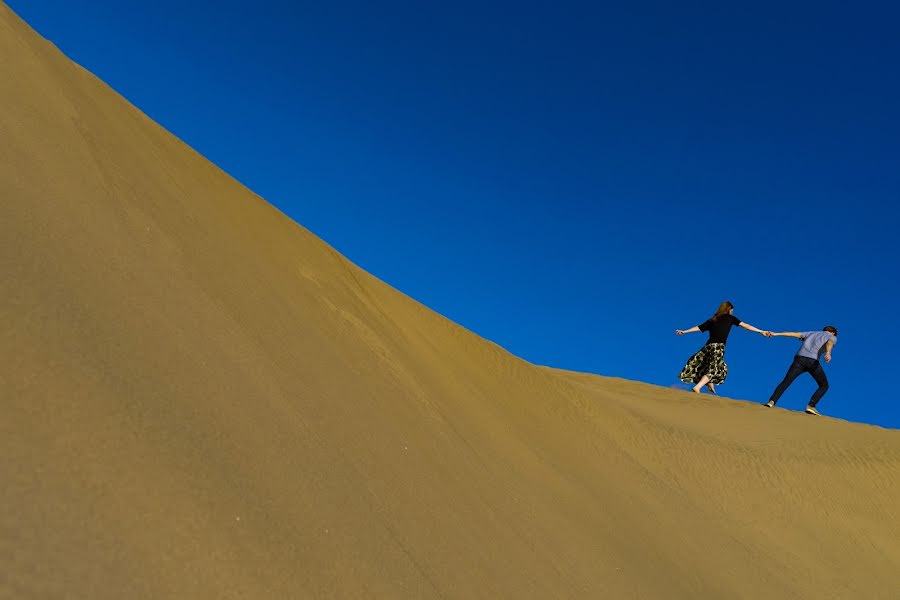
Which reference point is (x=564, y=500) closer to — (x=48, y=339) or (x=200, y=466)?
(x=200, y=466)

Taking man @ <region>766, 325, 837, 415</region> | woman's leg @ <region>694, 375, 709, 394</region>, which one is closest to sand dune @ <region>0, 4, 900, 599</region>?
man @ <region>766, 325, 837, 415</region>

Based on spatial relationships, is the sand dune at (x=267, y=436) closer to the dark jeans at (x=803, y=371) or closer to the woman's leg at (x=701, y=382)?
the dark jeans at (x=803, y=371)

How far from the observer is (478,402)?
404 cm

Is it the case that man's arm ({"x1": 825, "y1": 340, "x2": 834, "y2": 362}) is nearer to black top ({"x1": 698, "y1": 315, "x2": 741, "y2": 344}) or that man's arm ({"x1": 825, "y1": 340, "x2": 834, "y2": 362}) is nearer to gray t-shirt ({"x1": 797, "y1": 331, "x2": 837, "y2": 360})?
gray t-shirt ({"x1": 797, "y1": 331, "x2": 837, "y2": 360})

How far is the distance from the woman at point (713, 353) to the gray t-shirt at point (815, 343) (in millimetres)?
708

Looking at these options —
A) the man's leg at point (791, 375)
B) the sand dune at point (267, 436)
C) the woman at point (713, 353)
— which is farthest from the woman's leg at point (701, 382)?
the sand dune at point (267, 436)

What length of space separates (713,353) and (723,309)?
25.5 inches

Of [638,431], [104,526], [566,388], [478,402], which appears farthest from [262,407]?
[638,431]

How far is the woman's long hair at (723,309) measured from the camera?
9.70 meters

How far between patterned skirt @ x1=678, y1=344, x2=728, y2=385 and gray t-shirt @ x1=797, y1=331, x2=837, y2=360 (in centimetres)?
116

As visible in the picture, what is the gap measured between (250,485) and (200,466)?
136 mm

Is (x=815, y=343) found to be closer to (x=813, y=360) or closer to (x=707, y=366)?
(x=813, y=360)

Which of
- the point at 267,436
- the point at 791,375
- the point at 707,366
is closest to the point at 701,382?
the point at 707,366

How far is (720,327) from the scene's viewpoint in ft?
31.7
